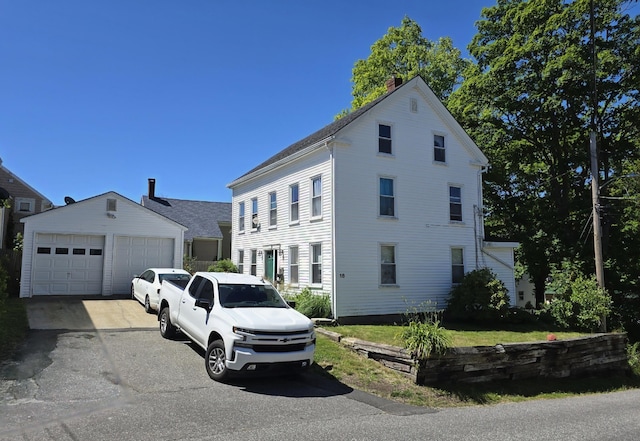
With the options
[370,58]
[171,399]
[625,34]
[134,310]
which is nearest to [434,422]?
[171,399]

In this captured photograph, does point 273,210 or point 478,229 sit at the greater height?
point 273,210

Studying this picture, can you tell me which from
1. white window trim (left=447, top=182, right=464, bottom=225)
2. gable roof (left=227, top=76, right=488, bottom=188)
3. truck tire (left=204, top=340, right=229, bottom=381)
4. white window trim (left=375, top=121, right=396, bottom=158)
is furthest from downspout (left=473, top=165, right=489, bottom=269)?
truck tire (left=204, top=340, right=229, bottom=381)

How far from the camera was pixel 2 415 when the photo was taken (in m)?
6.19

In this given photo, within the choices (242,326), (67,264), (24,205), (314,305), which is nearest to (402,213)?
(314,305)

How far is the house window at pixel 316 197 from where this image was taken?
18369 millimetres

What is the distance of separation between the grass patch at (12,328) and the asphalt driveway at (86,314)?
0.25 m

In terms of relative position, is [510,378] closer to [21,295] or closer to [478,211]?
[478,211]

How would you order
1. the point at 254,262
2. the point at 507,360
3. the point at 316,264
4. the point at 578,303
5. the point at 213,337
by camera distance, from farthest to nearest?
the point at 254,262 < the point at 316,264 < the point at 578,303 < the point at 507,360 < the point at 213,337

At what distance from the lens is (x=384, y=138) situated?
744 inches

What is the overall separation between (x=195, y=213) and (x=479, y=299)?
24.5 m

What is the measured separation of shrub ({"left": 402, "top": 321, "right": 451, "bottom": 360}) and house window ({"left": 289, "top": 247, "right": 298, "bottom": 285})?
10347mm

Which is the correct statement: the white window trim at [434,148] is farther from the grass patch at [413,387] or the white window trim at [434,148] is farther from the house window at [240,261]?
the house window at [240,261]

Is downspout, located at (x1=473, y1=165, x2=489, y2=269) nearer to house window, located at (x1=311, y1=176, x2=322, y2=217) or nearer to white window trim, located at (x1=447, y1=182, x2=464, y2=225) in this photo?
white window trim, located at (x1=447, y1=182, x2=464, y2=225)

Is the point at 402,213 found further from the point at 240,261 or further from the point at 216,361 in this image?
the point at 216,361
